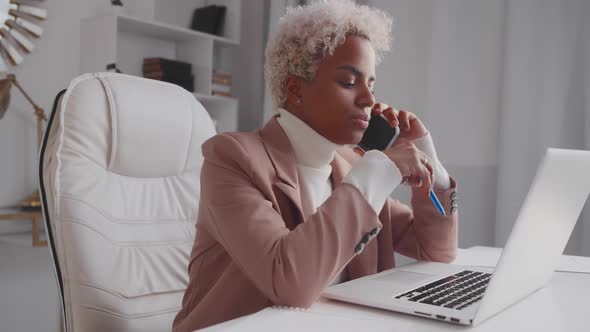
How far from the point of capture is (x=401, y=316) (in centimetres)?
78

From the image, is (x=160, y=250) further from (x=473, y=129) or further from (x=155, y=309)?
(x=473, y=129)

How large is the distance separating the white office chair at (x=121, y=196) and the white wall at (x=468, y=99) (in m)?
1.52

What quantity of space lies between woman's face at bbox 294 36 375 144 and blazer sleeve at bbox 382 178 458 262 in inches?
11.3

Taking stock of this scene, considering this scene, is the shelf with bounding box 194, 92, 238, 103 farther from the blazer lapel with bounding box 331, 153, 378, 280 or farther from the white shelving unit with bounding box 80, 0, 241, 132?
the blazer lapel with bounding box 331, 153, 378, 280

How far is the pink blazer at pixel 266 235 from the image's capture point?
2.80 ft

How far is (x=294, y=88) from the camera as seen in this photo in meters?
1.14

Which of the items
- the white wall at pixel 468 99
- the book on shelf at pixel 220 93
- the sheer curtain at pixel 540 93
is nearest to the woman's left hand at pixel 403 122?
the sheer curtain at pixel 540 93

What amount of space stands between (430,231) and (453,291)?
0.34 metres

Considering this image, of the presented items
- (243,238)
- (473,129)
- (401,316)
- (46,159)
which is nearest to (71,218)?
(46,159)

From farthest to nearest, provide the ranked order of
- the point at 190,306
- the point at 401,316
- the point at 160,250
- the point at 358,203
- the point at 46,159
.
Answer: the point at 160,250
the point at 46,159
the point at 190,306
the point at 358,203
the point at 401,316

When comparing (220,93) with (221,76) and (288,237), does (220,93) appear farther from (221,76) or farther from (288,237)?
(288,237)

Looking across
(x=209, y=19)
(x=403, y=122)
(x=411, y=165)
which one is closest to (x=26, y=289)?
(x=209, y=19)

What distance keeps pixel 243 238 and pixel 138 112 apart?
0.54 m

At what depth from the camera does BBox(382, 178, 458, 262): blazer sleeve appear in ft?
4.07
